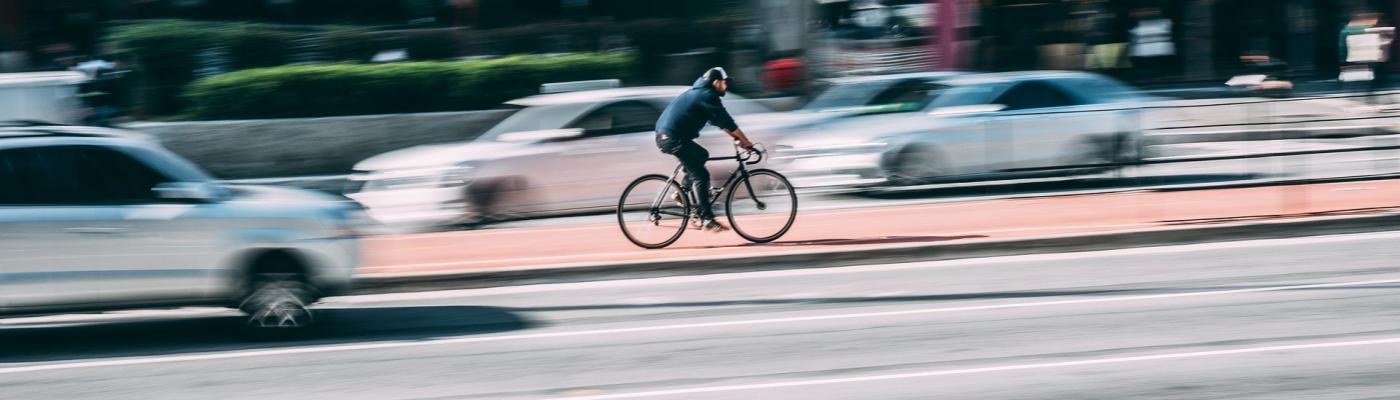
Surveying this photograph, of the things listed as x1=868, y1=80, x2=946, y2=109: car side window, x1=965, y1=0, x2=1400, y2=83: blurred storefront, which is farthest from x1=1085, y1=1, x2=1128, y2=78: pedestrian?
x1=868, y1=80, x2=946, y2=109: car side window

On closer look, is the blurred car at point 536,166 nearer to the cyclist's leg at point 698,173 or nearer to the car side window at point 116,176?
the cyclist's leg at point 698,173

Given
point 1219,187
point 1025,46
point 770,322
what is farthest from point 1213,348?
point 1025,46

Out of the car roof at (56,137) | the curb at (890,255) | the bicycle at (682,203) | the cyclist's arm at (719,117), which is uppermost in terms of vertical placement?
the cyclist's arm at (719,117)

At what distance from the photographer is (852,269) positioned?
11.4 m

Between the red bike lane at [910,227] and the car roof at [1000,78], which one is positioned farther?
the car roof at [1000,78]

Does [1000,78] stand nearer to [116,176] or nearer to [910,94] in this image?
[910,94]

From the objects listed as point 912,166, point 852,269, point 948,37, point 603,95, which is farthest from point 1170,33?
point 852,269

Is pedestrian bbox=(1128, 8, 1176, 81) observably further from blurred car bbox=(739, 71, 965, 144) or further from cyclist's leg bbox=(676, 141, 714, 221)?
cyclist's leg bbox=(676, 141, 714, 221)

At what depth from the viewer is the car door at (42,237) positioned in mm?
8375

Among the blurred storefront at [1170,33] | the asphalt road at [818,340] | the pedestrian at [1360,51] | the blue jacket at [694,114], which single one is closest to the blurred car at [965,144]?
the blue jacket at [694,114]

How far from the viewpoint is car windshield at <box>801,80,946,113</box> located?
16.0m

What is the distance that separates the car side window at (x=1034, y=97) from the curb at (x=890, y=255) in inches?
151

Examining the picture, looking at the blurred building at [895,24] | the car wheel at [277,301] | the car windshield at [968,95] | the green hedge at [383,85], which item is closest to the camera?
the car wheel at [277,301]

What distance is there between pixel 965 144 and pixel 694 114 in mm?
4211
